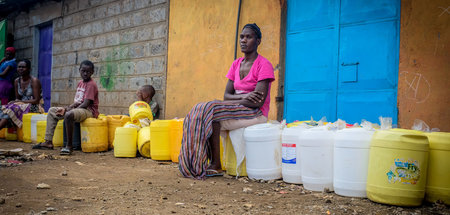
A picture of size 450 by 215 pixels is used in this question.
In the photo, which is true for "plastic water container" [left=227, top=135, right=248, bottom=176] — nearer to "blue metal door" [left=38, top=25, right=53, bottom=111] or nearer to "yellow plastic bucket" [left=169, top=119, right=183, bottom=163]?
"yellow plastic bucket" [left=169, top=119, right=183, bottom=163]

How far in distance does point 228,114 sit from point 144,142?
1898 mm

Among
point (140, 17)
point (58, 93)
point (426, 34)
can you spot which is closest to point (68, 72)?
point (58, 93)

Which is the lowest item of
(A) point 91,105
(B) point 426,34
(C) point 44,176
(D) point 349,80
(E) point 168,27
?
(C) point 44,176

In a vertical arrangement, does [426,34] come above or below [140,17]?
below

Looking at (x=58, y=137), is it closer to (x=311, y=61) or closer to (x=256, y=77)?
(x=256, y=77)

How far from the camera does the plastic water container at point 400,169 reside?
99.0 inches

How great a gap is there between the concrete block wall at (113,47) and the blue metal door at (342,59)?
9.38 ft

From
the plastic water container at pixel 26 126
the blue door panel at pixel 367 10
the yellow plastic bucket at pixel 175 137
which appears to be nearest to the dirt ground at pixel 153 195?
the yellow plastic bucket at pixel 175 137

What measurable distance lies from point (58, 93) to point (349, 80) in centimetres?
820

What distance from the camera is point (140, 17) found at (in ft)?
24.3

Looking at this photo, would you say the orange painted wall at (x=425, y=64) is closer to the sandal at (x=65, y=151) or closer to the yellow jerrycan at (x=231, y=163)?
the yellow jerrycan at (x=231, y=163)

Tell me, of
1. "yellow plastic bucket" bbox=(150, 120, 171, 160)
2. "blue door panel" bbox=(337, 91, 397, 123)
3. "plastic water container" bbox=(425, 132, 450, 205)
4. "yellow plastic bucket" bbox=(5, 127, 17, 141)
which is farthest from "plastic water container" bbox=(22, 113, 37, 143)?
"plastic water container" bbox=(425, 132, 450, 205)

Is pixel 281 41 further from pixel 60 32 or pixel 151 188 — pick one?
pixel 60 32

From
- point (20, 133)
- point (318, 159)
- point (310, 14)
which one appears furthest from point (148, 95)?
point (318, 159)
